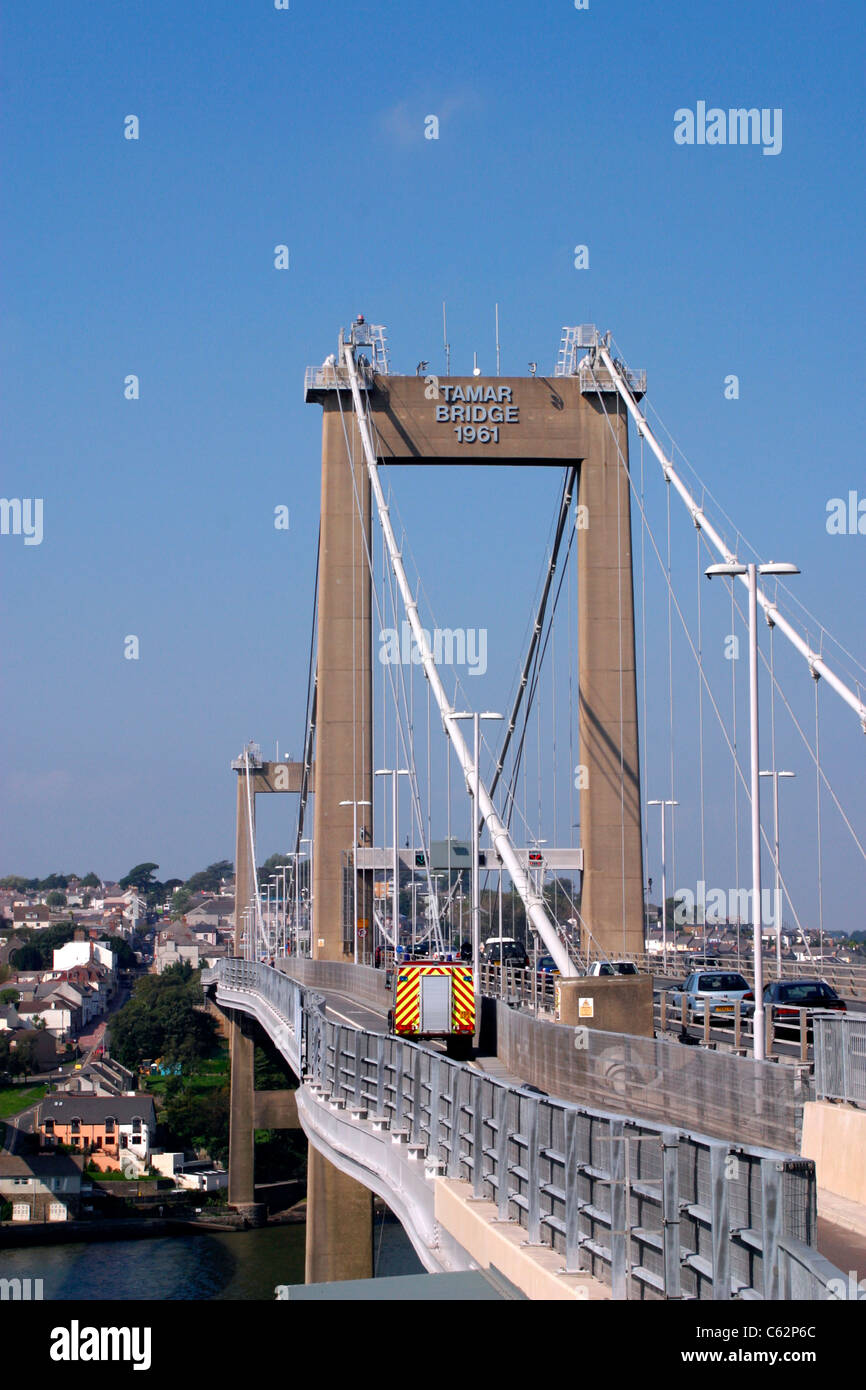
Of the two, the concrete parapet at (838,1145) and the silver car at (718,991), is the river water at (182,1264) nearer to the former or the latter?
the silver car at (718,991)

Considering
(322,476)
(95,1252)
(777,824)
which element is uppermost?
(322,476)

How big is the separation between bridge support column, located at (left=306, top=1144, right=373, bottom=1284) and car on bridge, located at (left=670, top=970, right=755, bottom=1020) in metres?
8.59

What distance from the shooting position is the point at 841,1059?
16.5 meters

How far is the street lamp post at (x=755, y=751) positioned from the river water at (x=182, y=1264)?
24221 millimetres

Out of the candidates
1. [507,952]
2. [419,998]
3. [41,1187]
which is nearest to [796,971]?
[507,952]

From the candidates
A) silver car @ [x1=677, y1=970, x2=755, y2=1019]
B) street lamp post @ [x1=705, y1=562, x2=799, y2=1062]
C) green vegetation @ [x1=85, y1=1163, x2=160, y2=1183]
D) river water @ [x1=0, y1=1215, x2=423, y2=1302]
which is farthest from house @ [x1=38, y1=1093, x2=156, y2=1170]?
street lamp post @ [x1=705, y1=562, x2=799, y2=1062]

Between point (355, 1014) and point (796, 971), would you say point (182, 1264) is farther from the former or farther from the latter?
point (355, 1014)

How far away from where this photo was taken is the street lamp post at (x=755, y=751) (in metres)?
22.5

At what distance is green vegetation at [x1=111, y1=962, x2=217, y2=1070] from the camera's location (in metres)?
124

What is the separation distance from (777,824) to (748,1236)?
31.7 metres

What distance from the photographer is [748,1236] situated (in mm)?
7559

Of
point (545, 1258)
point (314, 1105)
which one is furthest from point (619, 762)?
point (545, 1258)

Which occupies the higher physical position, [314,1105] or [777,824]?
[777,824]
